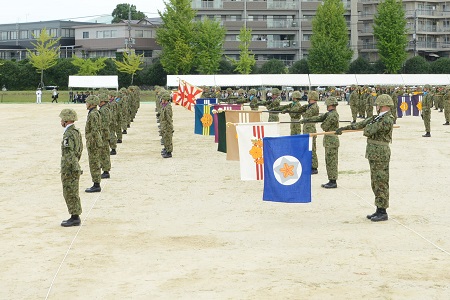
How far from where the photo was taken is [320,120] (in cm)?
1645

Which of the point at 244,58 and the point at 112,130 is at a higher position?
the point at 244,58

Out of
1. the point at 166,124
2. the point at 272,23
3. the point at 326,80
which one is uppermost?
the point at 272,23

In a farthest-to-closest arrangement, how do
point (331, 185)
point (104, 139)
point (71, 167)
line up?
1. point (104, 139)
2. point (331, 185)
3. point (71, 167)

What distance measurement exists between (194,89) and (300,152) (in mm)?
19213

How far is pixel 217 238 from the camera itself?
1205 cm

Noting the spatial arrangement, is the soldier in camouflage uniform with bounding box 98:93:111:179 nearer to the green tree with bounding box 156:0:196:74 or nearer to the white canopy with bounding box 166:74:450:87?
the white canopy with bounding box 166:74:450:87

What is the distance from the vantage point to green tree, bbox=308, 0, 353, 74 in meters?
80.7

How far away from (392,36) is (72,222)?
74571 mm

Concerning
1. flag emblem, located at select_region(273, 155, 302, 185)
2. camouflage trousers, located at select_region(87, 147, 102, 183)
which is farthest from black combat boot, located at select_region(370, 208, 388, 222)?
camouflage trousers, located at select_region(87, 147, 102, 183)

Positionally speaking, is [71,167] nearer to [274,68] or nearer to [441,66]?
[274,68]

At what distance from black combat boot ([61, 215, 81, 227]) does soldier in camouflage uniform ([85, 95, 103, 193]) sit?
3.70m

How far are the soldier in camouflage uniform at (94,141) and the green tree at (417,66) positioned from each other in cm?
6943

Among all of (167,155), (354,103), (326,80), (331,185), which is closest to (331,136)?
(331,185)

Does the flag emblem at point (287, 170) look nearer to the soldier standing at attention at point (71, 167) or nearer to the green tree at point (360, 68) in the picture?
the soldier standing at attention at point (71, 167)
